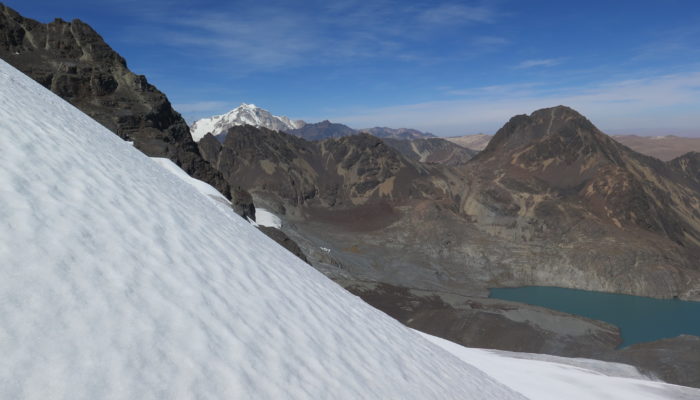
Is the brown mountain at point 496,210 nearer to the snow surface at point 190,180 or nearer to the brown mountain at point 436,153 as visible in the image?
the snow surface at point 190,180

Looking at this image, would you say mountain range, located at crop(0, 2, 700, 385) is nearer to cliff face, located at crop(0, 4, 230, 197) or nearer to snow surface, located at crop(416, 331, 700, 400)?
cliff face, located at crop(0, 4, 230, 197)

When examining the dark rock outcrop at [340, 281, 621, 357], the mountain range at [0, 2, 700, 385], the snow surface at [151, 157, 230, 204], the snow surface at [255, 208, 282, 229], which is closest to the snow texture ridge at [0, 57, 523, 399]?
the mountain range at [0, 2, 700, 385]

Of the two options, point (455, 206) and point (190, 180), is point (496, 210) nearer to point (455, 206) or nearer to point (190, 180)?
point (455, 206)

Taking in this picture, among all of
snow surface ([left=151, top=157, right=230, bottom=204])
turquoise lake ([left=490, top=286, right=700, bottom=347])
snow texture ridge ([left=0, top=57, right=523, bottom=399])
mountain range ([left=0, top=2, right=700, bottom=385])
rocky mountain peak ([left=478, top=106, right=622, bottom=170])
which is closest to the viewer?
snow texture ridge ([left=0, top=57, right=523, bottom=399])

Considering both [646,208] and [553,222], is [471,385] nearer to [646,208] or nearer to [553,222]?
[553,222]

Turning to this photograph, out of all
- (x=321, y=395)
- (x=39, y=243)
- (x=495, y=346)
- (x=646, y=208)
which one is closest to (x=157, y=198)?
(x=39, y=243)

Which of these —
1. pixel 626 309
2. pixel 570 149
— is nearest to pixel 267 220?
pixel 626 309
